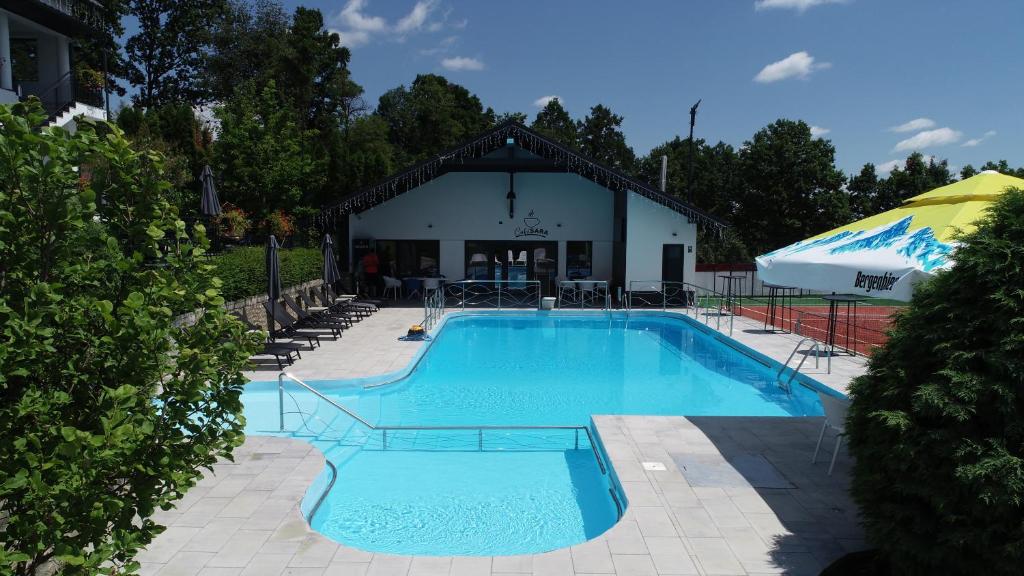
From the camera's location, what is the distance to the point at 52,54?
809 inches

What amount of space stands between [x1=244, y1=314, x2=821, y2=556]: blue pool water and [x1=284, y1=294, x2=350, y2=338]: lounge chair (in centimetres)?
217

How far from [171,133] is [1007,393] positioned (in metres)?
22.7

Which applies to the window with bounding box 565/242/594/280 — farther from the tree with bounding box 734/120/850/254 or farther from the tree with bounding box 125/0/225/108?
the tree with bounding box 125/0/225/108

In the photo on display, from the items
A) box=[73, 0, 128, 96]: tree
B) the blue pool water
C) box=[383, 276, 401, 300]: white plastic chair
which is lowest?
the blue pool water

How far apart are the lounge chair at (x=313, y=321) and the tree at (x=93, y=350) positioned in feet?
39.2

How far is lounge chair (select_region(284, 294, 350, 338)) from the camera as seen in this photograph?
14.8 metres

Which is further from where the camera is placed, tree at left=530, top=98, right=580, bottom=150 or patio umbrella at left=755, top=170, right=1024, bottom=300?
tree at left=530, top=98, right=580, bottom=150

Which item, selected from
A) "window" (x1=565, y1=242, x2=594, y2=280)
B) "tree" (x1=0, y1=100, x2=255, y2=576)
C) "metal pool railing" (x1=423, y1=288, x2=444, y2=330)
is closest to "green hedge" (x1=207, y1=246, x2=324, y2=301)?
"metal pool railing" (x1=423, y1=288, x2=444, y2=330)

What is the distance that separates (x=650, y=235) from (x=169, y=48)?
1275 inches

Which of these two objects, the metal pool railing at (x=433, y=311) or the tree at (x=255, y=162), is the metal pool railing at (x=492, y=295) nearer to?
the metal pool railing at (x=433, y=311)

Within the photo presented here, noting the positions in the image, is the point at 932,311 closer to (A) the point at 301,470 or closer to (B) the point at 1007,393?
(B) the point at 1007,393

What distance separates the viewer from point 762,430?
7984mm

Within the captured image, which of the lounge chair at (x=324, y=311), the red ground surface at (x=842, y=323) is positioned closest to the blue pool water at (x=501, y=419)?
the red ground surface at (x=842, y=323)

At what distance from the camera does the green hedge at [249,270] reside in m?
13.4
